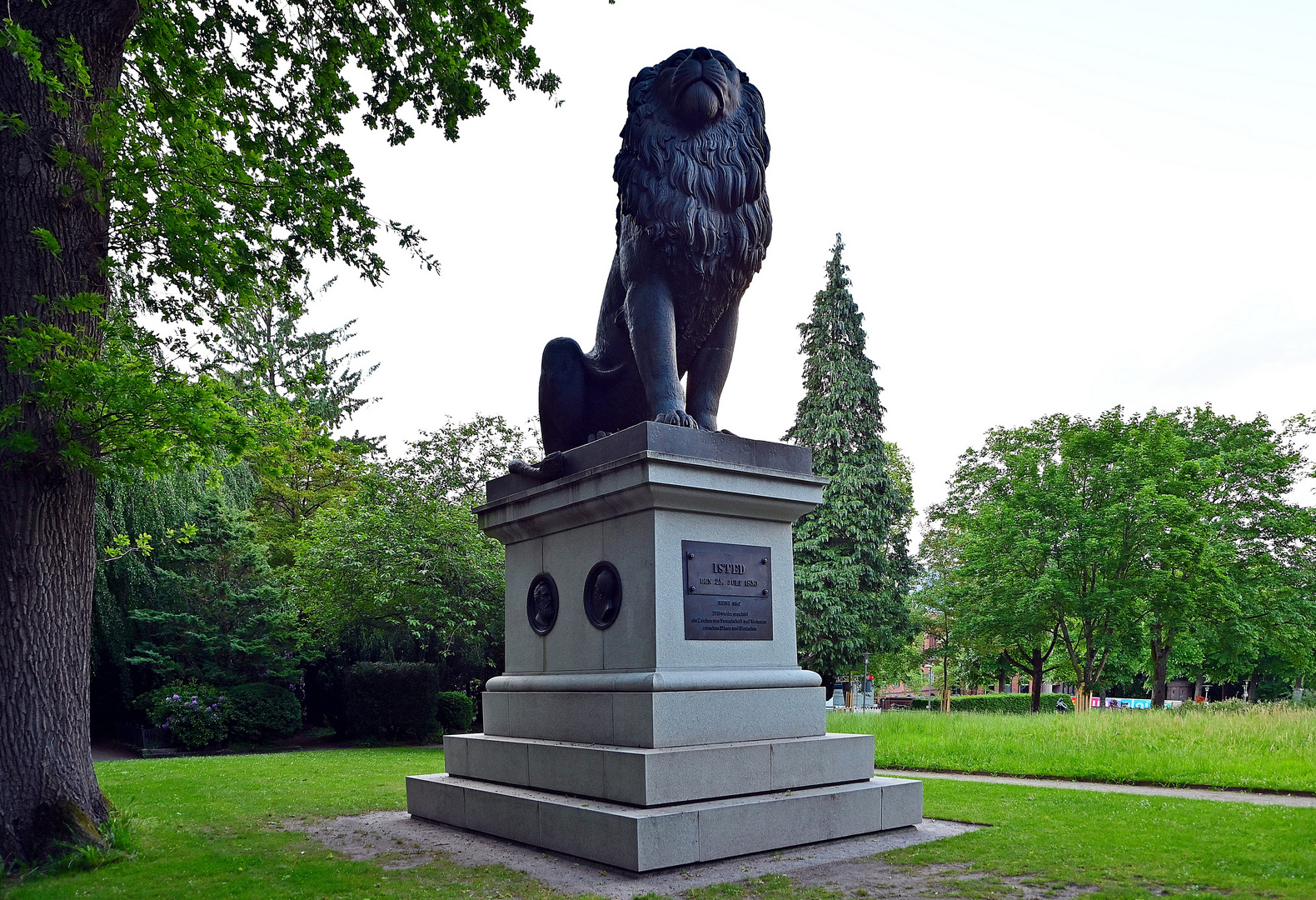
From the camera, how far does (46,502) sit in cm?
692

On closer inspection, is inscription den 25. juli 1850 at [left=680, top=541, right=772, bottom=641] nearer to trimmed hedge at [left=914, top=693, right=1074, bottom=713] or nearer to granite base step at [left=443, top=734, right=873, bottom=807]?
granite base step at [left=443, top=734, right=873, bottom=807]

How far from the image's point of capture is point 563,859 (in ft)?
19.6

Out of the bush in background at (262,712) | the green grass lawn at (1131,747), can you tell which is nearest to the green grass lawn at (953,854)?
the green grass lawn at (1131,747)

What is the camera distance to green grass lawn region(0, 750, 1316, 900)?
208 inches

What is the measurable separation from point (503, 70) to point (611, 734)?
667 centimetres

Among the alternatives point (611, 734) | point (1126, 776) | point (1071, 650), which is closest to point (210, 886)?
point (611, 734)

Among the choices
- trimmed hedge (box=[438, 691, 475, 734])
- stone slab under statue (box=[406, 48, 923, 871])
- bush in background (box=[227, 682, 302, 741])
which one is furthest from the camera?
trimmed hedge (box=[438, 691, 475, 734])

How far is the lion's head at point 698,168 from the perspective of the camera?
23.0 feet

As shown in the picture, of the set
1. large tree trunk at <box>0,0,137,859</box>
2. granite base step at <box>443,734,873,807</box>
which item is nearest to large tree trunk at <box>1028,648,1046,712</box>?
granite base step at <box>443,734,873,807</box>

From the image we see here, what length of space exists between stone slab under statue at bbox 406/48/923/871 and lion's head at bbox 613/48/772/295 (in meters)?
0.02

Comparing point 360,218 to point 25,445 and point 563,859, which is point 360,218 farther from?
point 563,859

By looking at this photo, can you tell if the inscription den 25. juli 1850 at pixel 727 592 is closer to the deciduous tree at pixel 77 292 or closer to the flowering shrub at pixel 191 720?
the deciduous tree at pixel 77 292

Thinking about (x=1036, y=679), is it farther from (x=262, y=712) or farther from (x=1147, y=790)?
(x=262, y=712)

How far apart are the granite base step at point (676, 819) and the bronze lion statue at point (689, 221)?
262 cm
